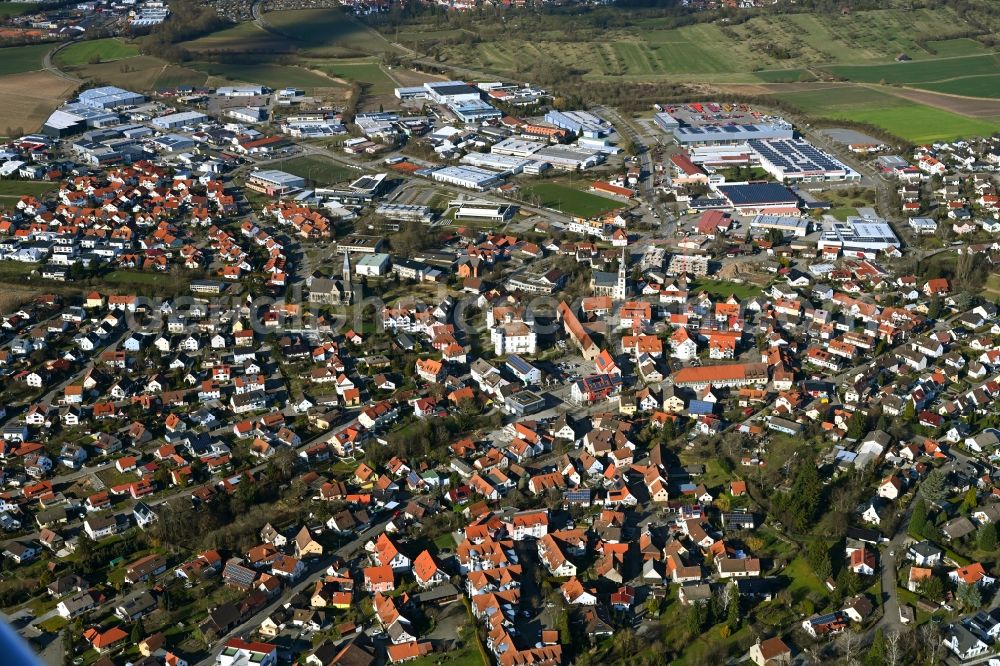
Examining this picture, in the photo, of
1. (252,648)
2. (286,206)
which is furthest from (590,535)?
(286,206)

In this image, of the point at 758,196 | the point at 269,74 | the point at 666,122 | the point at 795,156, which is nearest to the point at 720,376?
the point at 758,196

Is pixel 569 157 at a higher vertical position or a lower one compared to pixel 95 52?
Answer: lower

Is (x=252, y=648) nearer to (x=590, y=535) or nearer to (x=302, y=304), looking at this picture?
(x=590, y=535)

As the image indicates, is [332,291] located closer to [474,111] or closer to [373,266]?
[373,266]

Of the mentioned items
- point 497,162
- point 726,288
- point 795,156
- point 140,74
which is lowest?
point 726,288

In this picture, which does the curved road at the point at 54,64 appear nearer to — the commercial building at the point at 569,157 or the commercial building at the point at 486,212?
the commercial building at the point at 569,157

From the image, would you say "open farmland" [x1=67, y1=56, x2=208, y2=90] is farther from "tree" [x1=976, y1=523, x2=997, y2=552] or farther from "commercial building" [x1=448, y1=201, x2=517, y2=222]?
"tree" [x1=976, y1=523, x2=997, y2=552]

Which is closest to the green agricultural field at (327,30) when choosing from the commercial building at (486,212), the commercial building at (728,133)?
the commercial building at (728,133)
